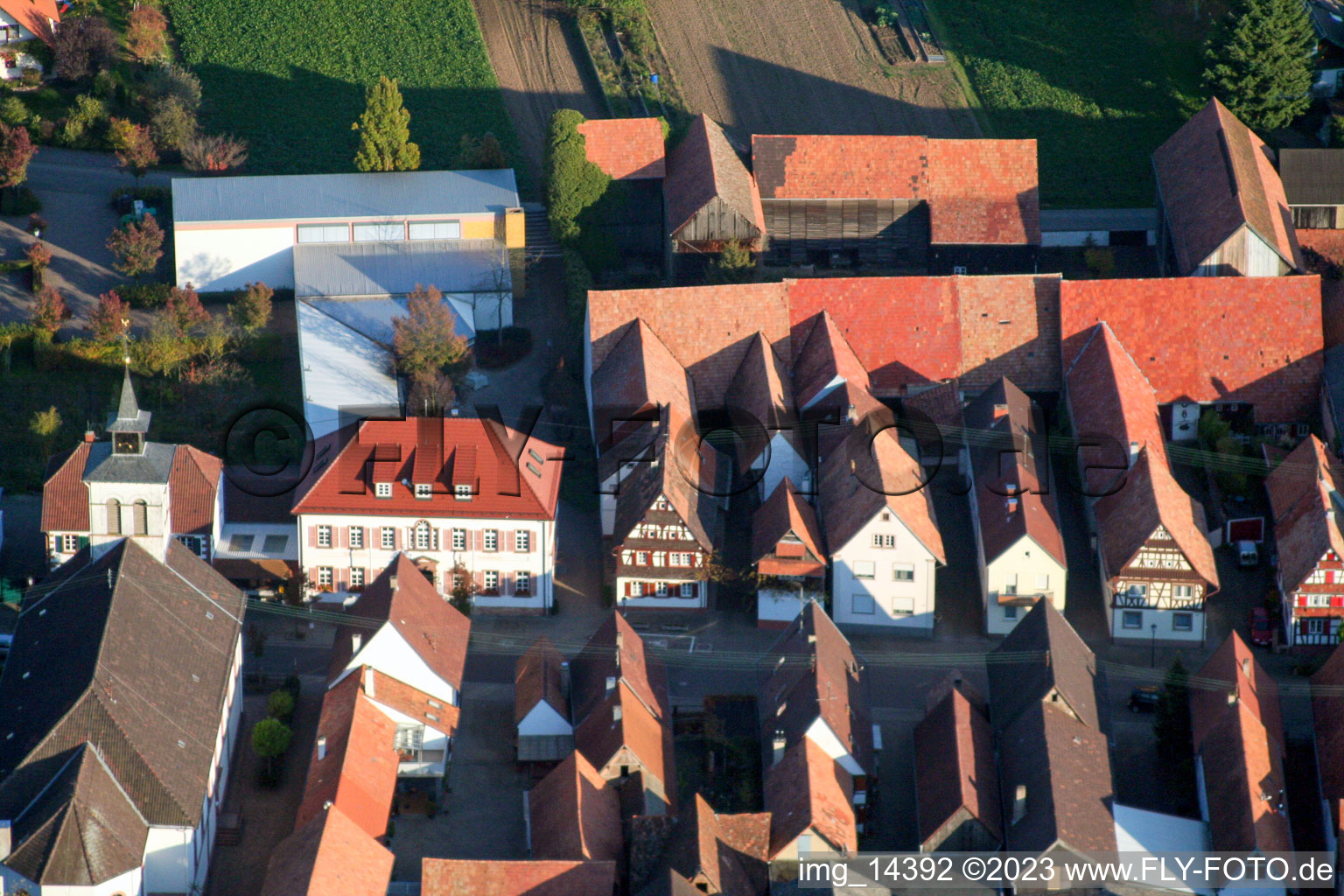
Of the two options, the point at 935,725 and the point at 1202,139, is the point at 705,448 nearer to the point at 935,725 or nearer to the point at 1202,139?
the point at 935,725

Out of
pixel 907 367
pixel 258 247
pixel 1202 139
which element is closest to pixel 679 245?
pixel 907 367

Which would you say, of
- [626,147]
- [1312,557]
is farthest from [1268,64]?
[1312,557]

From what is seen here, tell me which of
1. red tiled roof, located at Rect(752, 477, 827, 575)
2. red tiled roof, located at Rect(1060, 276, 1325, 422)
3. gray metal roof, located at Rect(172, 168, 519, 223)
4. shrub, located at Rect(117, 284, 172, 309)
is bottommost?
red tiled roof, located at Rect(752, 477, 827, 575)

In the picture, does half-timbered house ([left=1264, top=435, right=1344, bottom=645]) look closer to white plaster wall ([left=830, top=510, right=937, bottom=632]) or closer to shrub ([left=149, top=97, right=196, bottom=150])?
white plaster wall ([left=830, top=510, right=937, bottom=632])

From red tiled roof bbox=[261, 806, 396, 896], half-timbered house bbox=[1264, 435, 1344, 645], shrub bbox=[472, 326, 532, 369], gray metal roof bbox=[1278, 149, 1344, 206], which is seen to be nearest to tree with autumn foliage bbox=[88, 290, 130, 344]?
shrub bbox=[472, 326, 532, 369]

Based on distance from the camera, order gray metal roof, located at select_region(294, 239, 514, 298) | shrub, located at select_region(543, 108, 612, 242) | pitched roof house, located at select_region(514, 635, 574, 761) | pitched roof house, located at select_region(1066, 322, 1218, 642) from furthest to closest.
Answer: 1. shrub, located at select_region(543, 108, 612, 242)
2. gray metal roof, located at select_region(294, 239, 514, 298)
3. pitched roof house, located at select_region(1066, 322, 1218, 642)
4. pitched roof house, located at select_region(514, 635, 574, 761)

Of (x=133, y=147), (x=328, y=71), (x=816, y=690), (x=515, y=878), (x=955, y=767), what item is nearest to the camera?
(x=515, y=878)

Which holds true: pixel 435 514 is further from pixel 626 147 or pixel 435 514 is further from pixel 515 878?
pixel 626 147
